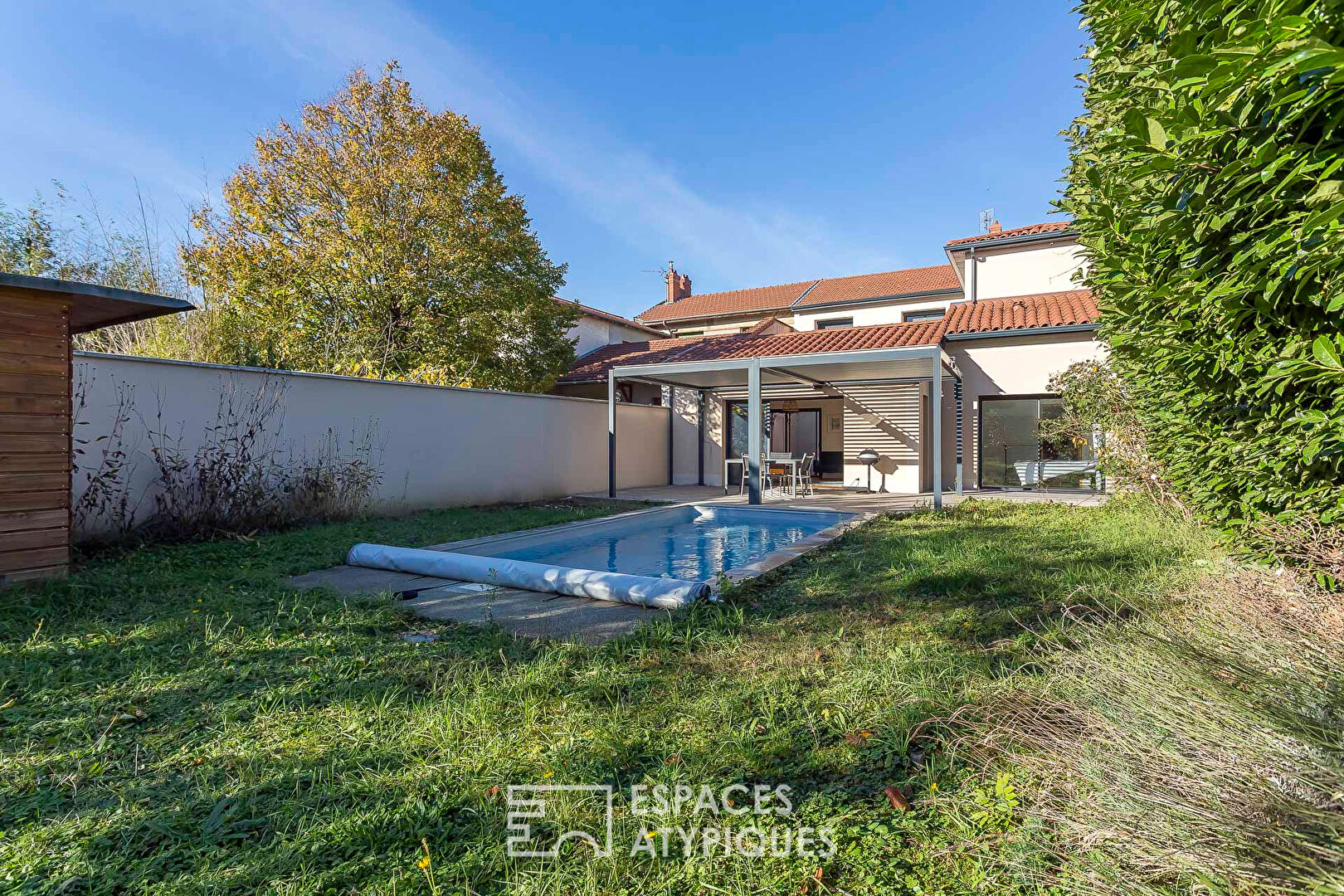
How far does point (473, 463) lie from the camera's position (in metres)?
12.4

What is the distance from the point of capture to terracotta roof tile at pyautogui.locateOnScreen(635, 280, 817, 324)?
28.3 meters

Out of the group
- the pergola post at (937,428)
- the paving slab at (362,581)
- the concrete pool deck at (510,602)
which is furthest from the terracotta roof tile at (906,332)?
the paving slab at (362,581)

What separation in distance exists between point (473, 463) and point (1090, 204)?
10718mm

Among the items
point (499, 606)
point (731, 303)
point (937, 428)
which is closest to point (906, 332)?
point (937, 428)

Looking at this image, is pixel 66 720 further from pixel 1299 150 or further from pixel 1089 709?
pixel 1299 150

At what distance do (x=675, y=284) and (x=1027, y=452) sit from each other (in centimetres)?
2149

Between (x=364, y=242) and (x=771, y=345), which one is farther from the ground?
(x=364, y=242)

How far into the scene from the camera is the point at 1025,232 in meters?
16.6

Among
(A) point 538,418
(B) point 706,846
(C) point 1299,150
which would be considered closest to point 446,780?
(B) point 706,846

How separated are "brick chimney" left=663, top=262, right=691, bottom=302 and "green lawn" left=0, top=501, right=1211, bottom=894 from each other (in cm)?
2809

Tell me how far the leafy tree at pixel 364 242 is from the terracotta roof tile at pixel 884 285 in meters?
14.1

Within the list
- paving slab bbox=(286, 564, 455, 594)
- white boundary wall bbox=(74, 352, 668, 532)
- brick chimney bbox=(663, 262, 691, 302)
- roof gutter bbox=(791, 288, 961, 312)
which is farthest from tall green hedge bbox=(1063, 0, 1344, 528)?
brick chimney bbox=(663, 262, 691, 302)

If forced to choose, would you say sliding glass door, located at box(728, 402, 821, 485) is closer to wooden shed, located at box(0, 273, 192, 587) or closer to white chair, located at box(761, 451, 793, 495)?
white chair, located at box(761, 451, 793, 495)

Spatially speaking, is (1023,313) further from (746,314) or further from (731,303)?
(731,303)
